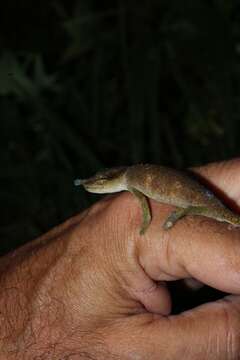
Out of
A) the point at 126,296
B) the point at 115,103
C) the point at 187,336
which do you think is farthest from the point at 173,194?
the point at 115,103

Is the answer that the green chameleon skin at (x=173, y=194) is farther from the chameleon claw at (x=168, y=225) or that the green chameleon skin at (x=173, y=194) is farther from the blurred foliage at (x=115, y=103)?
the blurred foliage at (x=115, y=103)

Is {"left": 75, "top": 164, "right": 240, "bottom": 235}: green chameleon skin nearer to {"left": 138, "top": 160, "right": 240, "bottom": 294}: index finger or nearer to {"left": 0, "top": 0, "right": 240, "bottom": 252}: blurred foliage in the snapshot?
{"left": 138, "top": 160, "right": 240, "bottom": 294}: index finger

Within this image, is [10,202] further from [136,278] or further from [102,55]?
[136,278]

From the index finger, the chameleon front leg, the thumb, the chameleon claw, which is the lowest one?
the thumb

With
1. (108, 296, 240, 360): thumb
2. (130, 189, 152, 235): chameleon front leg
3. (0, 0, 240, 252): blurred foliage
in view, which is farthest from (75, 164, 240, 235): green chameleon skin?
(0, 0, 240, 252): blurred foliage

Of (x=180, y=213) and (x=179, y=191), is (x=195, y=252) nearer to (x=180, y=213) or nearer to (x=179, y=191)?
(x=180, y=213)

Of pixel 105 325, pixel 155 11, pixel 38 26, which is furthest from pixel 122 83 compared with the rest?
pixel 105 325

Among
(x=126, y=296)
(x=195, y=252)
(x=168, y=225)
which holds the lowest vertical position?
(x=126, y=296)
